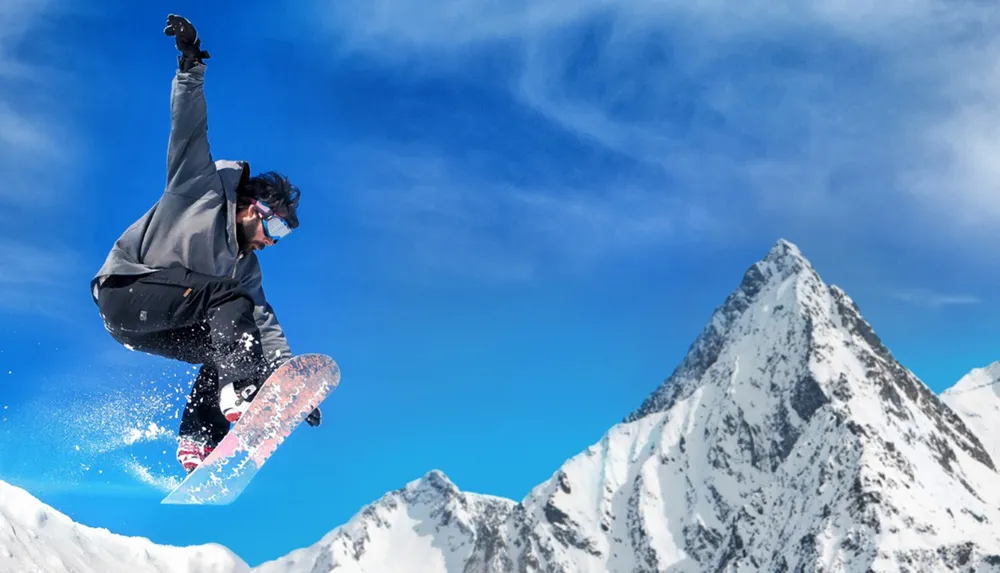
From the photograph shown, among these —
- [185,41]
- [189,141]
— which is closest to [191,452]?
[189,141]

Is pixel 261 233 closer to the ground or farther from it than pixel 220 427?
farther from it

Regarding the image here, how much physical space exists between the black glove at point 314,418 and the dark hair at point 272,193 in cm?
178

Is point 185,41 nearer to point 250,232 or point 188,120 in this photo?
point 188,120

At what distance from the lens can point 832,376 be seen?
196 metres

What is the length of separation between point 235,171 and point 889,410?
190 meters

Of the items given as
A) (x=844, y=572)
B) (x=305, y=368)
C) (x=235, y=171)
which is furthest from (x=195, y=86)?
(x=844, y=572)

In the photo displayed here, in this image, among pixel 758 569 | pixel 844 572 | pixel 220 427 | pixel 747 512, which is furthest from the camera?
pixel 747 512

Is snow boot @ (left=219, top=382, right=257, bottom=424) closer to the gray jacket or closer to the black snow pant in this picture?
the black snow pant

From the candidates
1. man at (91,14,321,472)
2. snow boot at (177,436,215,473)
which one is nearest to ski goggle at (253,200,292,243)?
man at (91,14,321,472)

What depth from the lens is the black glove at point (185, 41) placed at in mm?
7476

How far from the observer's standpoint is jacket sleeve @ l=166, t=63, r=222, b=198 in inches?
302

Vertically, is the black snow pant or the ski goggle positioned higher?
the ski goggle

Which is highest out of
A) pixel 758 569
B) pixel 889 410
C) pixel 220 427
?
pixel 889 410

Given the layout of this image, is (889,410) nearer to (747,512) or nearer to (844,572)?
(747,512)
